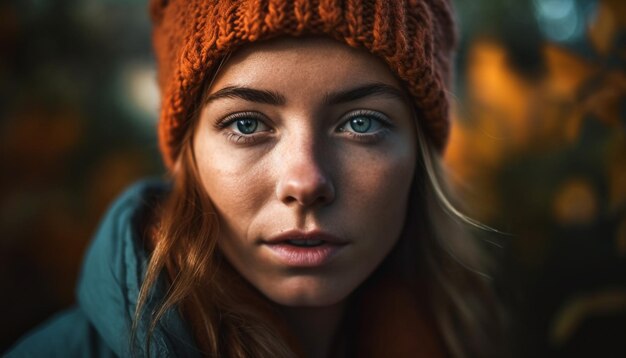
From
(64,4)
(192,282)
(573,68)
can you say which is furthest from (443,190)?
(64,4)

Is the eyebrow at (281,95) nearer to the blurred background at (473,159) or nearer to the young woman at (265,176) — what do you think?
the young woman at (265,176)

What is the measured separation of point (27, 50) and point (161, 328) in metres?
1.16

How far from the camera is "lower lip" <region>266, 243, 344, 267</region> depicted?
1.00 m

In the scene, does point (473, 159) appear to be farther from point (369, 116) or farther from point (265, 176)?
point (265, 176)

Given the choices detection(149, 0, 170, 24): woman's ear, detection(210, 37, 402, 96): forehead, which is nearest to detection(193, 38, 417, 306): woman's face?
detection(210, 37, 402, 96): forehead

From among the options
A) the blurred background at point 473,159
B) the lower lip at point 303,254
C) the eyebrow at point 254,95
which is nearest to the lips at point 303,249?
the lower lip at point 303,254

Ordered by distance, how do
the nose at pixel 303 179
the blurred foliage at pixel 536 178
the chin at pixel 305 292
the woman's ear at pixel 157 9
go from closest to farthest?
the nose at pixel 303 179 < the chin at pixel 305 292 < the woman's ear at pixel 157 9 < the blurred foliage at pixel 536 178

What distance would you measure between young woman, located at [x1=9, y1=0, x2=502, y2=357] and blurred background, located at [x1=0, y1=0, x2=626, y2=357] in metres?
0.48

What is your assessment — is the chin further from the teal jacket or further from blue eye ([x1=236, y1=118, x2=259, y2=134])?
blue eye ([x1=236, y1=118, x2=259, y2=134])

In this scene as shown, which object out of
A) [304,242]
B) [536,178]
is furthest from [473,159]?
[304,242]

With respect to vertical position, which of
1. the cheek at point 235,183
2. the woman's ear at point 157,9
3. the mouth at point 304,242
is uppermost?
the woman's ear at point 157,9

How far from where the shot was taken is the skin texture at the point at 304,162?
0.96 m

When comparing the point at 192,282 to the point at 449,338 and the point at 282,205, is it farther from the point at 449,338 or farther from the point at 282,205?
the point at 449,338

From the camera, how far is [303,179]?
0.92 metres
